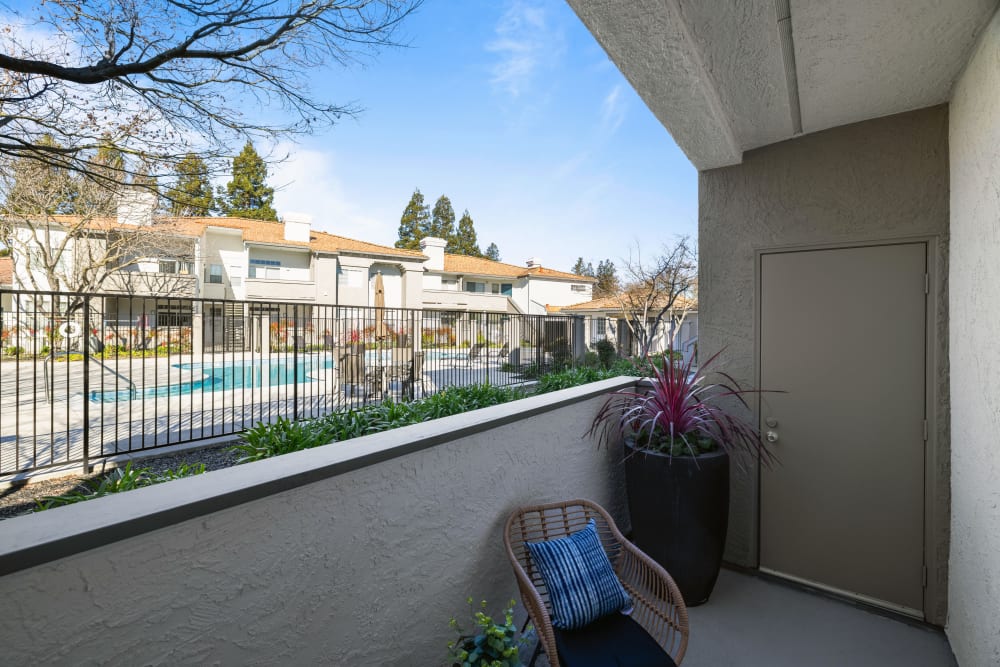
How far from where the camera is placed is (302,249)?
19.8m

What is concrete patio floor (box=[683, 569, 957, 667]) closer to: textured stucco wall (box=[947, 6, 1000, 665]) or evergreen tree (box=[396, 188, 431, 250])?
textured stucco wall (box=[947, 6, 1000, 665])

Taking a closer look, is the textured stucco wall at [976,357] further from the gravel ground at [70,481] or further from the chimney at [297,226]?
the chimney at [297,226]

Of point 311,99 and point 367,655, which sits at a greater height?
point 311,99

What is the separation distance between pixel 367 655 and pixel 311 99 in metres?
5.18

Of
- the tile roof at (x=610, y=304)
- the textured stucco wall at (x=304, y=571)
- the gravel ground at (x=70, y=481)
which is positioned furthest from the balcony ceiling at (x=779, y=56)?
the tile roof at (x=610, y=304)

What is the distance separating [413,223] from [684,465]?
113 feet

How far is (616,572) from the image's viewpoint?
Answer: 7.66 ft

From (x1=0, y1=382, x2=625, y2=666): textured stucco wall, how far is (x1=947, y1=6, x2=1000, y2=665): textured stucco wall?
1.95 metres

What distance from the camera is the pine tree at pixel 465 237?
36.8m

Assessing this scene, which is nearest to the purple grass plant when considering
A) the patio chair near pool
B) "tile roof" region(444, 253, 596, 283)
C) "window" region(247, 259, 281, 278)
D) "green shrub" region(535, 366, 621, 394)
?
"green shrub" region(535, 366, 621, 394)

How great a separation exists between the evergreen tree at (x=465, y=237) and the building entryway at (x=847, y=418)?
34.8 meters

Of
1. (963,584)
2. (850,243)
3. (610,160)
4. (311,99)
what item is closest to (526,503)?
(963,584)

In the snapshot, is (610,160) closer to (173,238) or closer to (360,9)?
(360,9)

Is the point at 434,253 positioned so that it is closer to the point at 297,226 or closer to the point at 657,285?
the point at 297,226
